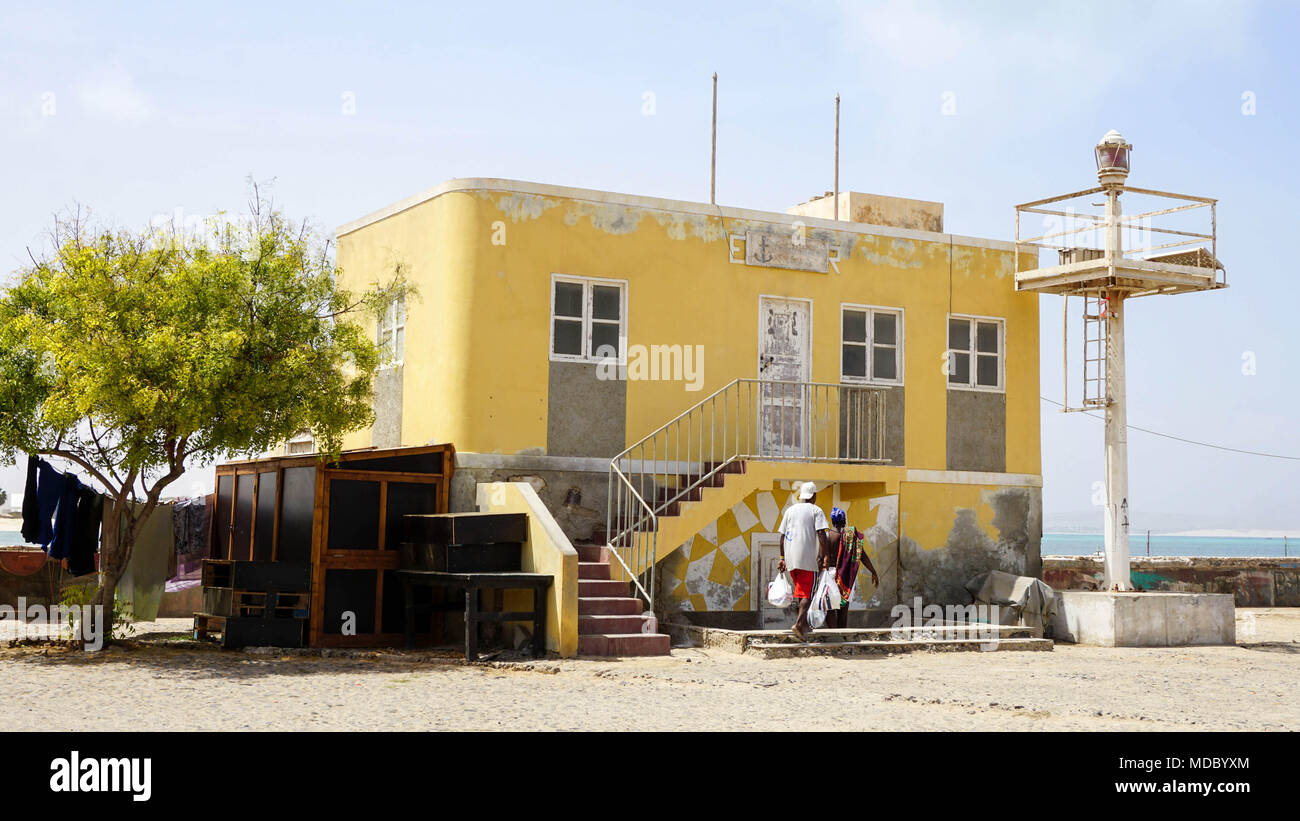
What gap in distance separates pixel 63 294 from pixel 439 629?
17.6 feet

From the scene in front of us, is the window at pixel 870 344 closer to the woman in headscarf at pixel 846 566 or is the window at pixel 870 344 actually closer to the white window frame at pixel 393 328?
the woman in headscarf at pixel 846 566

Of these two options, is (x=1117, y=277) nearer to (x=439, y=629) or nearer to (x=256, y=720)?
(x=439, y=629)

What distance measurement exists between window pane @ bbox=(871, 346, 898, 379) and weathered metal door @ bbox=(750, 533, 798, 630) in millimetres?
2693

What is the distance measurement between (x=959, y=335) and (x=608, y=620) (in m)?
7.40

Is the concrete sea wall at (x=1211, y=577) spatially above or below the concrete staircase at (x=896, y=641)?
above

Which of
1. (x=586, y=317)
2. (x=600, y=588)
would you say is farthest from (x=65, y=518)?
(x=586, y=317)

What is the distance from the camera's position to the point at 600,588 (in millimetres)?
14805

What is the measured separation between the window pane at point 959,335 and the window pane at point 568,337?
5483 millimetres

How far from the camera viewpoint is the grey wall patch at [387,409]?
675 inches

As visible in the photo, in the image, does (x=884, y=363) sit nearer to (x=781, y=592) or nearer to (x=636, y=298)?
(x=636, y=298)

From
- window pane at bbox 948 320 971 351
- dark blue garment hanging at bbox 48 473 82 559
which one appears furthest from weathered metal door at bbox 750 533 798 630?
dark blue garment hanging at bbox 48 473 82 559

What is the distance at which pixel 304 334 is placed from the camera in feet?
45.1

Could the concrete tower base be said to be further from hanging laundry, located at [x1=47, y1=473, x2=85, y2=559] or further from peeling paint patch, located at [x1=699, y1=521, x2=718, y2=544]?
hanging laundry, located at [x1=47, y1=473, x2=85, y2=559]

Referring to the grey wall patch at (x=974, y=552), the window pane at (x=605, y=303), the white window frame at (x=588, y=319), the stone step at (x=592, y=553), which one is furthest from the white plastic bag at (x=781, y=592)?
the window pane at (x=605, y=303)
